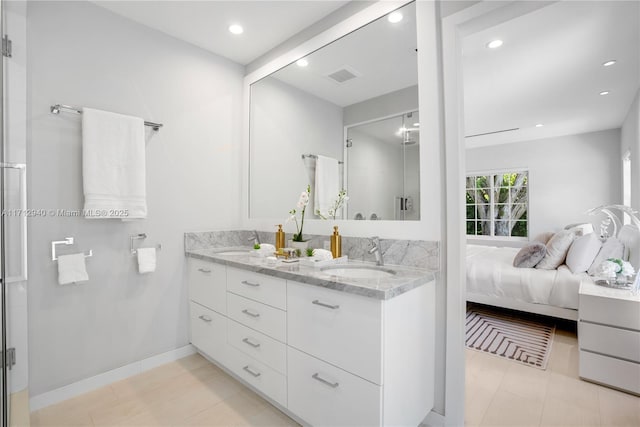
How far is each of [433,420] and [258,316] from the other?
3.67 ft

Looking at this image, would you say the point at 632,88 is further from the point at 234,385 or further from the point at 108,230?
the point at 108,230

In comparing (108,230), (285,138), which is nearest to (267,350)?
(108,230)

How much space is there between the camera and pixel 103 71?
2062mm

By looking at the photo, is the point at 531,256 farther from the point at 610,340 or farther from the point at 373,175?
the point at 373,175

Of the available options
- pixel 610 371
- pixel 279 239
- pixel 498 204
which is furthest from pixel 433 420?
pixel 498 204

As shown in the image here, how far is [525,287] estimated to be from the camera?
297cm

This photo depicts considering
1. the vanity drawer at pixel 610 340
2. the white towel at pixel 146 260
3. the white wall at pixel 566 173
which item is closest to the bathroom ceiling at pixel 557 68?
the white wall at pixel 566 173

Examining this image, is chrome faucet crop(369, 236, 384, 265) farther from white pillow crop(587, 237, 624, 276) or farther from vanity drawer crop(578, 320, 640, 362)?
white pillow crop(587, 237, 624, 276)

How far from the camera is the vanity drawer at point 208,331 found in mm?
2105

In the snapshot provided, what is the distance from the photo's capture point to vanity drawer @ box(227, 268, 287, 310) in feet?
5.43

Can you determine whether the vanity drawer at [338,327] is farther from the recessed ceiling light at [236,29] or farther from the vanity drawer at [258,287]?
the recessed ceiling light at [236,29]

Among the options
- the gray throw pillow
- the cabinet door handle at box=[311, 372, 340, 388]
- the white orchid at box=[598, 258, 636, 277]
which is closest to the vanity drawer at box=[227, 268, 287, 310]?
the cabinet door handle at box=[311, 372, 340, 388]

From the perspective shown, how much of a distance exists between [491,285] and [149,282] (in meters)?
3.22

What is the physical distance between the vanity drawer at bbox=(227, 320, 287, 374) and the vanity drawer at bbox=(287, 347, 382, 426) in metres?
0.07
